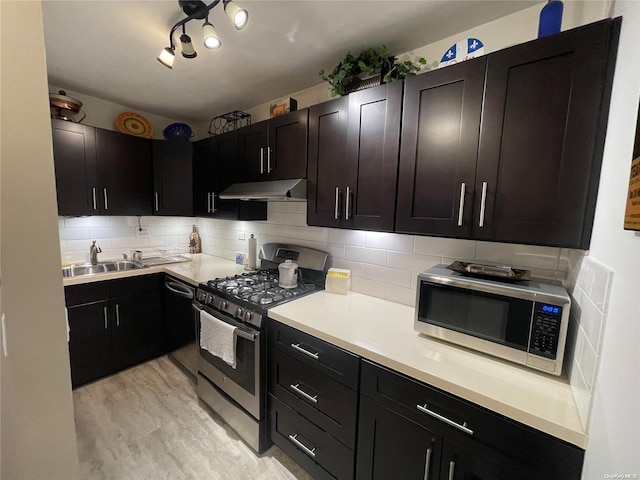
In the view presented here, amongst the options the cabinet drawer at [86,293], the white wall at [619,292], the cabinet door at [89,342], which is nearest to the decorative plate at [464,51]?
the white wall at [619,292]

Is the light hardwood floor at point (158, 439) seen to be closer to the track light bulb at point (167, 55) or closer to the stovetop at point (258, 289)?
the stovetop at point (258, 289)

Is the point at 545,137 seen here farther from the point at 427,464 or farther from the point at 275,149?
the point at 275,149

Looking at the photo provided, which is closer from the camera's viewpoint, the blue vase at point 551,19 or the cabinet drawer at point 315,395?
the blue vase at point 551,19

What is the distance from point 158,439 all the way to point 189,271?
1.31m

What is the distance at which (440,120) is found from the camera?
1.28 m

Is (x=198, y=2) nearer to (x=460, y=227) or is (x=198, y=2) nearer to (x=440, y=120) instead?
(x=440, y=120)

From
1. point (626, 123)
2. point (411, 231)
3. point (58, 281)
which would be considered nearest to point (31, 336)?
point (58, 281)

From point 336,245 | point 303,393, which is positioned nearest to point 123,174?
point 336,245

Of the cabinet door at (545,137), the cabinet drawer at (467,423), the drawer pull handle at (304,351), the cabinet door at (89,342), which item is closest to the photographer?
the cabinet drawer at (467,423)

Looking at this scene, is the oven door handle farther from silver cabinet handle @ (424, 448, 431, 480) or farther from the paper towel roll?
silver cabinet handle @ (424, 448, 431, 480)

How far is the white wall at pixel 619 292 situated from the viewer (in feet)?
1.89

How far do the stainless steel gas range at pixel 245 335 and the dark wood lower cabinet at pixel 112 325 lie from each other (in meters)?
0.84

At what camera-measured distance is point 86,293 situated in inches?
88.2

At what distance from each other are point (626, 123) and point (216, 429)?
8.76 feet
